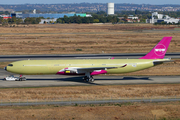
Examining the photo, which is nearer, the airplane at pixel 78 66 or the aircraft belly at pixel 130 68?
the airplane at pixel 78 66

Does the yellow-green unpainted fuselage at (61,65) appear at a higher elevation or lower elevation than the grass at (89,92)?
higher

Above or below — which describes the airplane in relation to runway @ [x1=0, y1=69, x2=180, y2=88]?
above

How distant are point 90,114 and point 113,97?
28.8 ft

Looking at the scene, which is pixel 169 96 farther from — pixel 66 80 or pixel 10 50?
pixel 10 50

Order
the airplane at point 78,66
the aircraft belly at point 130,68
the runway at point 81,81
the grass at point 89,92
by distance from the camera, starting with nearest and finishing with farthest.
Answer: the grass at point 89,92 < the runway at point 81,81 < the airplane at point 78,66 < the aircraft belly at point 130,68

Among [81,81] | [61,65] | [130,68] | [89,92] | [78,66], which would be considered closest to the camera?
[89,92]

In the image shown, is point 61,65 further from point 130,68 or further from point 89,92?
point 130,68

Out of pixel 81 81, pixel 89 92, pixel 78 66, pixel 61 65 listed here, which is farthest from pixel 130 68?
pixel 61 65

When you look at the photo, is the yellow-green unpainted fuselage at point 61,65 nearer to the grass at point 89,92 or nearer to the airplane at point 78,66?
the airplane at point 78,66

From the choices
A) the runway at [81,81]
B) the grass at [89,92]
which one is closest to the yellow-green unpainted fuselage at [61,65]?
the runway at [81,81]

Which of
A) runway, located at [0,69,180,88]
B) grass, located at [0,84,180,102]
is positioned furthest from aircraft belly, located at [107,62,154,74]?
grass, located at [0,84,180,102]

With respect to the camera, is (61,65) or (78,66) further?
(78,66)

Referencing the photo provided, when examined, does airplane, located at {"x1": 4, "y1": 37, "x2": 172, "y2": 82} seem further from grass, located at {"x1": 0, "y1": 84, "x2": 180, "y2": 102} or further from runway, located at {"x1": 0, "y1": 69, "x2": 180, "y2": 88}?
grass, located at {"x1": 0, "y1": 84, "x2": 180, "y2": 102}

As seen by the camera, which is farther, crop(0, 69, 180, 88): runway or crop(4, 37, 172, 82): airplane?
crop(4, 37, 172, 82): airplane
